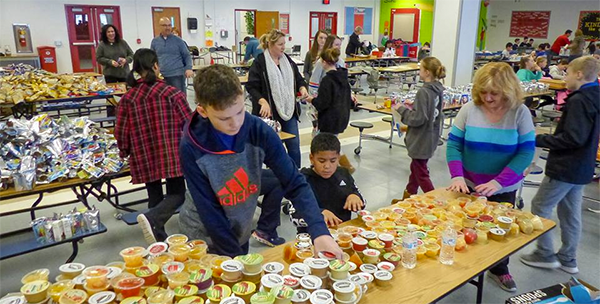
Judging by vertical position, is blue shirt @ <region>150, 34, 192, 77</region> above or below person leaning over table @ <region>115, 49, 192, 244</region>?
above

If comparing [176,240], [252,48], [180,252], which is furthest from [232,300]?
[252,48]

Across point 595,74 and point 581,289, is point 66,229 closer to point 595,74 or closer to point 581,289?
point 581,289

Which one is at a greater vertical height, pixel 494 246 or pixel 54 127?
pixel 54 127

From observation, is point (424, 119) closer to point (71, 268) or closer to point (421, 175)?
point (421, 175)

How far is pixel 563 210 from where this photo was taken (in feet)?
10.3

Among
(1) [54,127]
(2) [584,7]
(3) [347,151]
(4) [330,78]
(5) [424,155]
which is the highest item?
(2) [584,7]

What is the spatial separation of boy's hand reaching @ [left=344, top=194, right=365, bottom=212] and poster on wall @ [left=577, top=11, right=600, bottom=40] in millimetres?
→ 17036

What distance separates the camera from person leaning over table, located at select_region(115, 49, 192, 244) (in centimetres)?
308

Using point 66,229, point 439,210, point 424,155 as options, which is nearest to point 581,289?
point 439,210

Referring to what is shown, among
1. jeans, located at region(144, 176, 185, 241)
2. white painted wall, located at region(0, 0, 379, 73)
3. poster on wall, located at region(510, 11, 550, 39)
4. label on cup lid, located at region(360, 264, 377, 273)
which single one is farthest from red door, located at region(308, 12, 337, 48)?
label on cup lid, located at region(360, 264, 377, 273)

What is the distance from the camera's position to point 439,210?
2.28 m

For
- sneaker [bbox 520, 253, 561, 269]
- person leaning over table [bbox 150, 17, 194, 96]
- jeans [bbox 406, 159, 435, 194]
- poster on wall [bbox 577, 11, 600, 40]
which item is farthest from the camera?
poster on wall [bbox 577, 11, 600, 40]

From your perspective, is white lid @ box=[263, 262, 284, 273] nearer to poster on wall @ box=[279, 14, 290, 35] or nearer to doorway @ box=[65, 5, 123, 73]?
doorway @ box=[65, 5, 123, 73]

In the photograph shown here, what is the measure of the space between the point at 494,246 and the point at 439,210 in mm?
345
